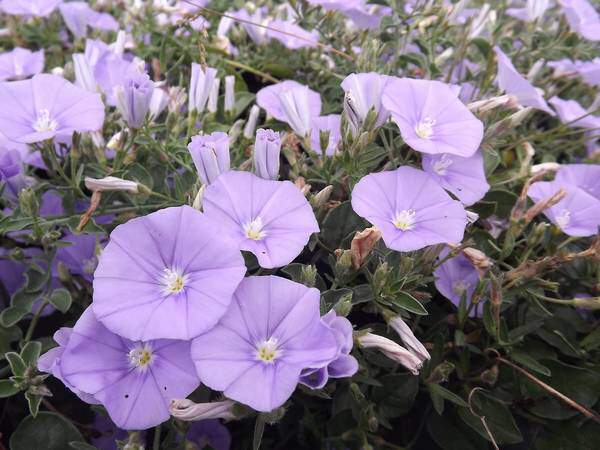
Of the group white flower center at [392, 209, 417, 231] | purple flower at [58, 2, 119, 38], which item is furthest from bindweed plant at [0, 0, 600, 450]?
purple flower at [58, 2, 119, 38]

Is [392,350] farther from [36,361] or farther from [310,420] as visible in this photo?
[36,361]

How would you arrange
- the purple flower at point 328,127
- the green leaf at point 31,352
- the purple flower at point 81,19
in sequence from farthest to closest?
the purple flower at point 81,19
the purple flower at point 328,127
the green leaf at point 31,352

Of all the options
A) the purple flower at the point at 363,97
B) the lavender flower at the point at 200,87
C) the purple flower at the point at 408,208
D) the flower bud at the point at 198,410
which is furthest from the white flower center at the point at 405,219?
the lavender flower at the point at 200,87

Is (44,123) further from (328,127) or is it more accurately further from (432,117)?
(432,117)

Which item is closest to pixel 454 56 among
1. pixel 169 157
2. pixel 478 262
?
pixel 478 262

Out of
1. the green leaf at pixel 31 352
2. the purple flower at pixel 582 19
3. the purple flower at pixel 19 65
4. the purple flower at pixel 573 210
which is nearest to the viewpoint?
the green leaf at pixel 31 352

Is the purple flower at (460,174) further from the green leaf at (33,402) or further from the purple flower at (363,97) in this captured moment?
the green leaf at (33,402)
